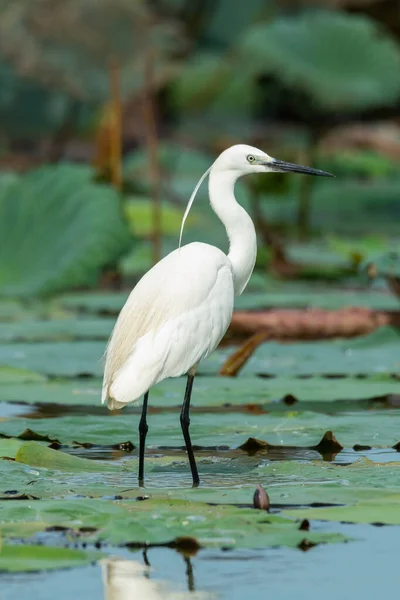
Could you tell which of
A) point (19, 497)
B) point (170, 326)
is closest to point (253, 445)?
point (170, 326)

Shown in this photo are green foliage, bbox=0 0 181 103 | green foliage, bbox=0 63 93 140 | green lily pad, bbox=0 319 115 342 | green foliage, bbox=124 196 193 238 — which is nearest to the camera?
green lily pad, bbox=0 319 115 342

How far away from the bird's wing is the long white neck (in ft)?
0.70

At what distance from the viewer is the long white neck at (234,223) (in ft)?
14.6

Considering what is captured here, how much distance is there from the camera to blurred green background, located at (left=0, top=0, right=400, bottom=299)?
7828mm

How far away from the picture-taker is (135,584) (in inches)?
112

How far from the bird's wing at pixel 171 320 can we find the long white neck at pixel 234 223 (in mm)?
214

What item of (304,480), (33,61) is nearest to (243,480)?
(304,480)

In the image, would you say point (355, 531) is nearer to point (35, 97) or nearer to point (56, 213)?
point (56, 213)

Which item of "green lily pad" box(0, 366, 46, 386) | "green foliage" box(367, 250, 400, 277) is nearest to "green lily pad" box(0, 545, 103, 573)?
"green lily pad" box(0, 366, 46, 386)

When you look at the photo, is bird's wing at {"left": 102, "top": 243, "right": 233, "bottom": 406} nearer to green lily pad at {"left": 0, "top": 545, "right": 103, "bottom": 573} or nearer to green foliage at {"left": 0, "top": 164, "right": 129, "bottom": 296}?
green lily pad at {"left": 0, "top": 545, "right": 103, "bottom": 573}

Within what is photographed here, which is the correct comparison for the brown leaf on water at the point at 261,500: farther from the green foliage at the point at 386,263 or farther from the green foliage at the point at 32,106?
the green foliage at the point at 32,106

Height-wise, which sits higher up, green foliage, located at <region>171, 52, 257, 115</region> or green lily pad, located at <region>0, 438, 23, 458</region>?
green foliage, located at <region>171, 52, 257, 115</region>

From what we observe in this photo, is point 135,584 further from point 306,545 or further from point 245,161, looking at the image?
point 245,161

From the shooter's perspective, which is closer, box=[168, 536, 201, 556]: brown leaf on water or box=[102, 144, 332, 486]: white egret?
box=[168, 536, 201, 556]: brown leaf on water
